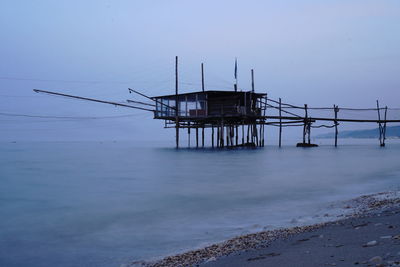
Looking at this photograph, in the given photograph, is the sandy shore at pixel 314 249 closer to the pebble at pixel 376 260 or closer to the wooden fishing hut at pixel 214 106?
the pebble at pixel 376 260

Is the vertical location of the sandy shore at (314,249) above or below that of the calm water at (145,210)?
above

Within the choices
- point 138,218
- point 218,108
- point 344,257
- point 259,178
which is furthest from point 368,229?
point 218,108

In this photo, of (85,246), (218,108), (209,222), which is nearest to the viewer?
(85,246)

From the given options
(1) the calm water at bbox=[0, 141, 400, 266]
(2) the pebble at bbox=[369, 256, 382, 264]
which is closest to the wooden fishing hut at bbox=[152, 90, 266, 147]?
(1) the calm water at bbox=[0, 141, 400, 266]

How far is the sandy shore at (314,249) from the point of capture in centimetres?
451

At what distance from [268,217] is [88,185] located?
1217 cm

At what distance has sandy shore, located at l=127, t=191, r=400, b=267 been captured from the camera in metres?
4.51

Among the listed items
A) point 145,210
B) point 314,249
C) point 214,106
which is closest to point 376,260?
point 314,249

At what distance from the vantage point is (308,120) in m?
45.0

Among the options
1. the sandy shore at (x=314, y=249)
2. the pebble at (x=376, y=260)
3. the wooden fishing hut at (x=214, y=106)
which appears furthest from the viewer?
the wooden fishing hut at (x=214, y=106)

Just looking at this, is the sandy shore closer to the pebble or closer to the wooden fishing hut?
the pebble

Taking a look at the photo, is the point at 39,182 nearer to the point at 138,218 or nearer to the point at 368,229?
the point at 138,218

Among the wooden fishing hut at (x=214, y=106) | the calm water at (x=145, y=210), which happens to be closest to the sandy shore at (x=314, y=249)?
the calm water at (x=145, y=210)

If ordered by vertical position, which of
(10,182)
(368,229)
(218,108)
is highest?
(218,108)
